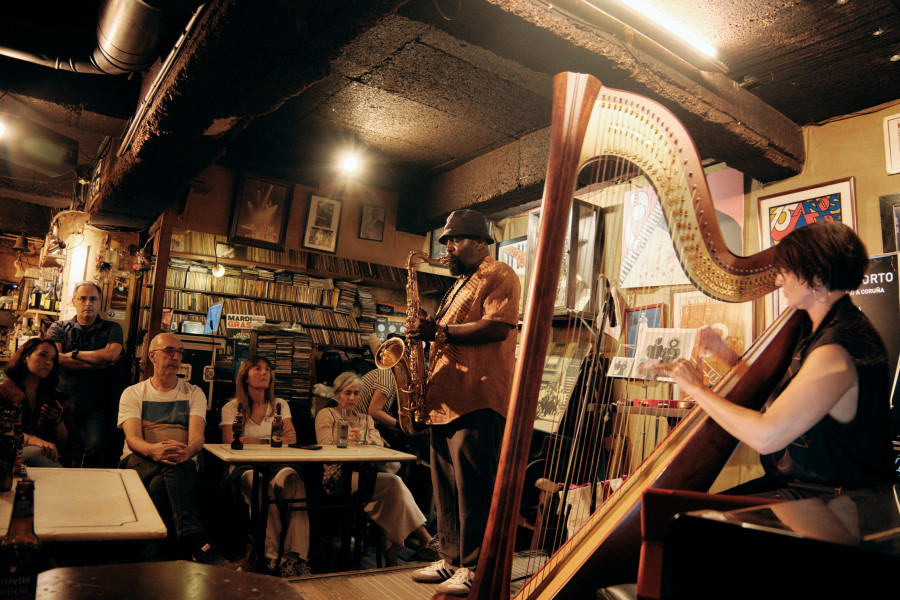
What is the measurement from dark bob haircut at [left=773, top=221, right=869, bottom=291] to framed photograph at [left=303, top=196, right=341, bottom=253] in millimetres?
4916

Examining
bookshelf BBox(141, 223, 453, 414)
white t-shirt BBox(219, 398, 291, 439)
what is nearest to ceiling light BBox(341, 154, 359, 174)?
bookshelf BBox(141, 223, 453, 414)

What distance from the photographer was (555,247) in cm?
149

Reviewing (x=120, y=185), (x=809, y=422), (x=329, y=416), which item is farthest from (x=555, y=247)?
(x=120, y=185)

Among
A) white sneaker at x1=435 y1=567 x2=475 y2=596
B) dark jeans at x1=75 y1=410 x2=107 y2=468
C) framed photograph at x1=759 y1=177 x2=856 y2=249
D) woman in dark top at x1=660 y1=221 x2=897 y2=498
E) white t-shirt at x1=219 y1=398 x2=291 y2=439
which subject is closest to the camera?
woman in dark top at x1=660 y1=221 x2=897 y2=498

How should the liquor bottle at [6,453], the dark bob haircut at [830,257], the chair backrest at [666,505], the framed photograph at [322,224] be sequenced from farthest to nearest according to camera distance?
the framed photograph at [322,224] → the liquor bottle at [6,453] → the dark bob haircut at [830,257] → the chair backrest at [666,505]

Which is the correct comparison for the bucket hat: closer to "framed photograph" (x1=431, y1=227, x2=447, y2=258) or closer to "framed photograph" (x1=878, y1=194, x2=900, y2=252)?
"framed photograph" (x1=878, y1=194, x2=900, y2=252)

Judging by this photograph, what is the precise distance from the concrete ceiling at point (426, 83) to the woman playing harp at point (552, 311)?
113 cm

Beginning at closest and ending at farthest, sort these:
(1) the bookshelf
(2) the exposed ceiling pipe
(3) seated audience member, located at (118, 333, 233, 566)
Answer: (2) the exposed ceiling pipe → (3) seated audience member, located at (118, 333, 233, 566) → (1) the bookshelf

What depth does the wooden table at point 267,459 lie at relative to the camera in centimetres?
324

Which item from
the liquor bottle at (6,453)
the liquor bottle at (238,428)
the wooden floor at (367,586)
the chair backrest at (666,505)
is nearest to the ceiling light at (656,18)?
the chair backrest at (666,505)

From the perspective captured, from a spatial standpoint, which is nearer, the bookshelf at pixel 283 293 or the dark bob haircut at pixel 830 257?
the dark bob haircut at pixel 830 257

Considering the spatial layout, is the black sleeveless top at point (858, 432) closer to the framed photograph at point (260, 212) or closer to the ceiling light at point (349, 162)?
the ceiling light at point (349, 162)

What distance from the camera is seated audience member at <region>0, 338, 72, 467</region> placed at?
3.57 meters

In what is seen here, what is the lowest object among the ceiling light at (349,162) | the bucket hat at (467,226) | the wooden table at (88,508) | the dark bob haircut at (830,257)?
the wooden table at (88,508)
